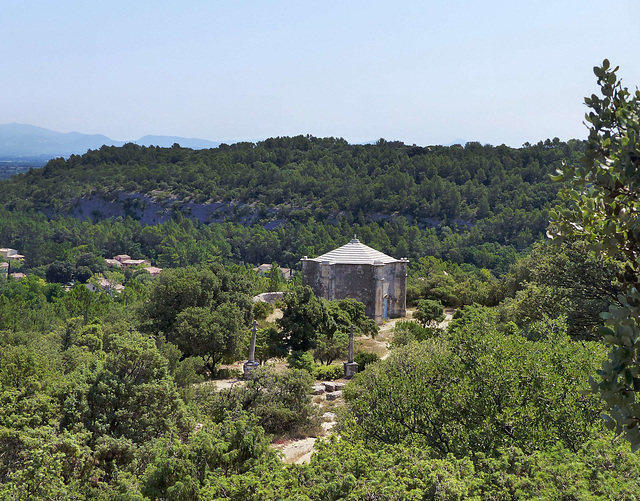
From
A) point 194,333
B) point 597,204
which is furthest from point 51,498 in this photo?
point 194,333

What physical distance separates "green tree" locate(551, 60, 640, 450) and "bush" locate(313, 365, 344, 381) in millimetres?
16588

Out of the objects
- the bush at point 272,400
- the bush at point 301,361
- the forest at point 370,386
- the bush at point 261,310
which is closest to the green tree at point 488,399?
the forest at point 370,386

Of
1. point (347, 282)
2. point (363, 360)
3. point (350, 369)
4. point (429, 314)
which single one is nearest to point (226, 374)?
point (350, 369)

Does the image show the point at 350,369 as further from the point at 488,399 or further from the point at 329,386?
the point at 488,399

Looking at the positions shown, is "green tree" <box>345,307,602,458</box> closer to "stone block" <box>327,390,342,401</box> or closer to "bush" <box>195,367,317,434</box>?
"bush" <box>195,367,317,434</box>

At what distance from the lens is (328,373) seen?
20141 mm

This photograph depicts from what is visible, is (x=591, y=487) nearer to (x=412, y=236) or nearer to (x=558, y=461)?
(x=558, y=461)

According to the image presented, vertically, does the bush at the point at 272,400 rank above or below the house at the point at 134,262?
above

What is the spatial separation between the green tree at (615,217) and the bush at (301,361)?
55.4 feet

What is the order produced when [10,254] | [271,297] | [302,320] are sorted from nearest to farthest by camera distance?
[302,320]
[271,297]
[10,254]

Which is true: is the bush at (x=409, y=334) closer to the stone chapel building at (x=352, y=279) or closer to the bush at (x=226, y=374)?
the bush at (x=226, y=374)

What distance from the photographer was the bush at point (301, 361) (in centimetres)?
2045

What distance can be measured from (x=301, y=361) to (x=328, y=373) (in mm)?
1079

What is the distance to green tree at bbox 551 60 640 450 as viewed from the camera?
2.97 meters
